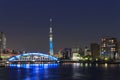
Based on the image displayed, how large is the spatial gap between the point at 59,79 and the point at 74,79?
3.10 metres

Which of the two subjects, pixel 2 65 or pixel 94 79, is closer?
pixel 94 79

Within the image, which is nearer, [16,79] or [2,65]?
[16,79]

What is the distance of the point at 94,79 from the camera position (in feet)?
235

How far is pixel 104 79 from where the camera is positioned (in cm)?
7150

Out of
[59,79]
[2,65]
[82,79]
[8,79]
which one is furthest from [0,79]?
[2,65]

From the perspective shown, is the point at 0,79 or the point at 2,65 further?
the point at 2,65

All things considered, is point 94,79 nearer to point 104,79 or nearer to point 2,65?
point 104,79

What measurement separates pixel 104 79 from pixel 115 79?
2097mm

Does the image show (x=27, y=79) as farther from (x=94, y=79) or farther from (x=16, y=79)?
(x=94, y=79)

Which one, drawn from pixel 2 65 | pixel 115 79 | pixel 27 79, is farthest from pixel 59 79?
pixel 2 65

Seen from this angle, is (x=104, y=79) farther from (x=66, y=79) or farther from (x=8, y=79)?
(x=8, y=79)

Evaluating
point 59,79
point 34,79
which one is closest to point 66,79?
point 59,79

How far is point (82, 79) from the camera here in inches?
2872

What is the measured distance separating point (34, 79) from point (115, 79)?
51.1 ft
